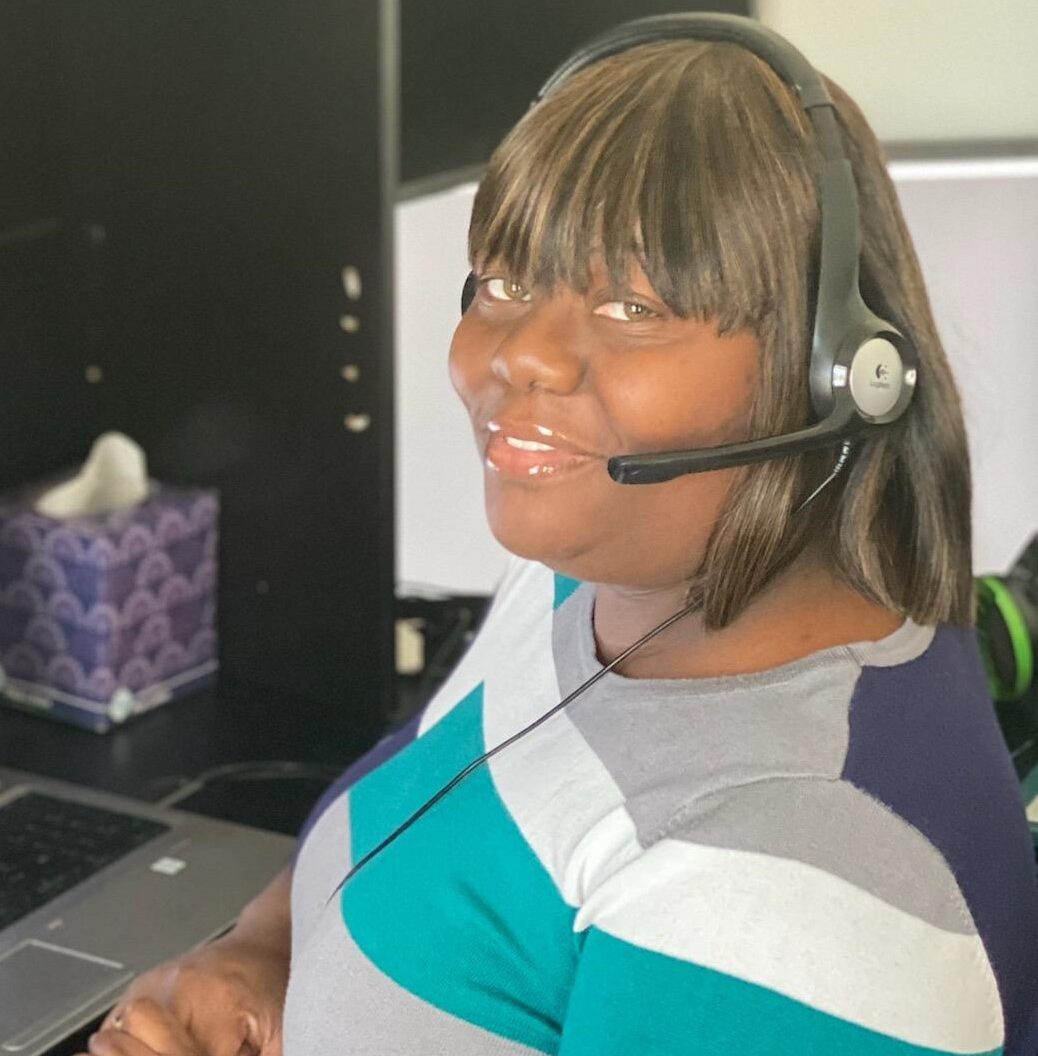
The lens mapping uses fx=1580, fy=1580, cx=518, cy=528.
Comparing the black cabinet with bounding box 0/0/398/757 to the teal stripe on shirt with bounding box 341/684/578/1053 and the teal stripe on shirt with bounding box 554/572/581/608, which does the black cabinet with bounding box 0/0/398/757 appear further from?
the teal stripe on shirt with bounding box 341/684/578/1053

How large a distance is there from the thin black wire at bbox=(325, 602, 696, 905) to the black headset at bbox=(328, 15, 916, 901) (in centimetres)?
1

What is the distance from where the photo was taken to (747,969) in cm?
65

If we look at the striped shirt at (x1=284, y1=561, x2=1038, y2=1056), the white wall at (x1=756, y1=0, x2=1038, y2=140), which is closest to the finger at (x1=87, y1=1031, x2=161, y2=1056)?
the striped shirt at (x1=284, y1=561, x2=1038, y2=1056)

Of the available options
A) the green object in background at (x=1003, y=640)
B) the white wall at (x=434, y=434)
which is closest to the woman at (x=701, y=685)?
the green object in background at (x=1003, y=640)

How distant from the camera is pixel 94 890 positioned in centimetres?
114

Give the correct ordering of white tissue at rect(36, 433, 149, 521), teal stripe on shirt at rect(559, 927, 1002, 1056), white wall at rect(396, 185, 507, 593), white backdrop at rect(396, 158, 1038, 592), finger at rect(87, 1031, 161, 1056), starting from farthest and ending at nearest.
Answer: white wall at rect(396, 185, 507, 593) → white backdrop at rect(396, 158, 1038, 592) → white tissue at rect(36, 433, 149, 521) → finger at rect(87, 1031, 161, 1056) → teal stripe on shirt at rect(559, 927, 1002, 1056)

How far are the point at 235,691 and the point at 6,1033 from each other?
572 millimetres

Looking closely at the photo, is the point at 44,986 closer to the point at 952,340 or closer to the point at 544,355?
the point at 544,355

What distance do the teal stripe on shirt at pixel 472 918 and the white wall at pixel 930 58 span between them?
3.12 feet

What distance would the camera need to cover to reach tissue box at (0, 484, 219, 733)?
1396mm

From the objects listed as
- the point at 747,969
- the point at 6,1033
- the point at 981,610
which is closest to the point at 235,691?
the point at 6,1033

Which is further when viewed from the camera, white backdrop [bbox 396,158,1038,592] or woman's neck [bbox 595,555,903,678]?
white backdrop [bbox 396,158,1038,592]

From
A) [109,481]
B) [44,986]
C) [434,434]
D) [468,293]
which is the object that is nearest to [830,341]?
[468,293]

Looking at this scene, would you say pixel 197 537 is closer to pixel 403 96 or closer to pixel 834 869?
pixel 403 96
